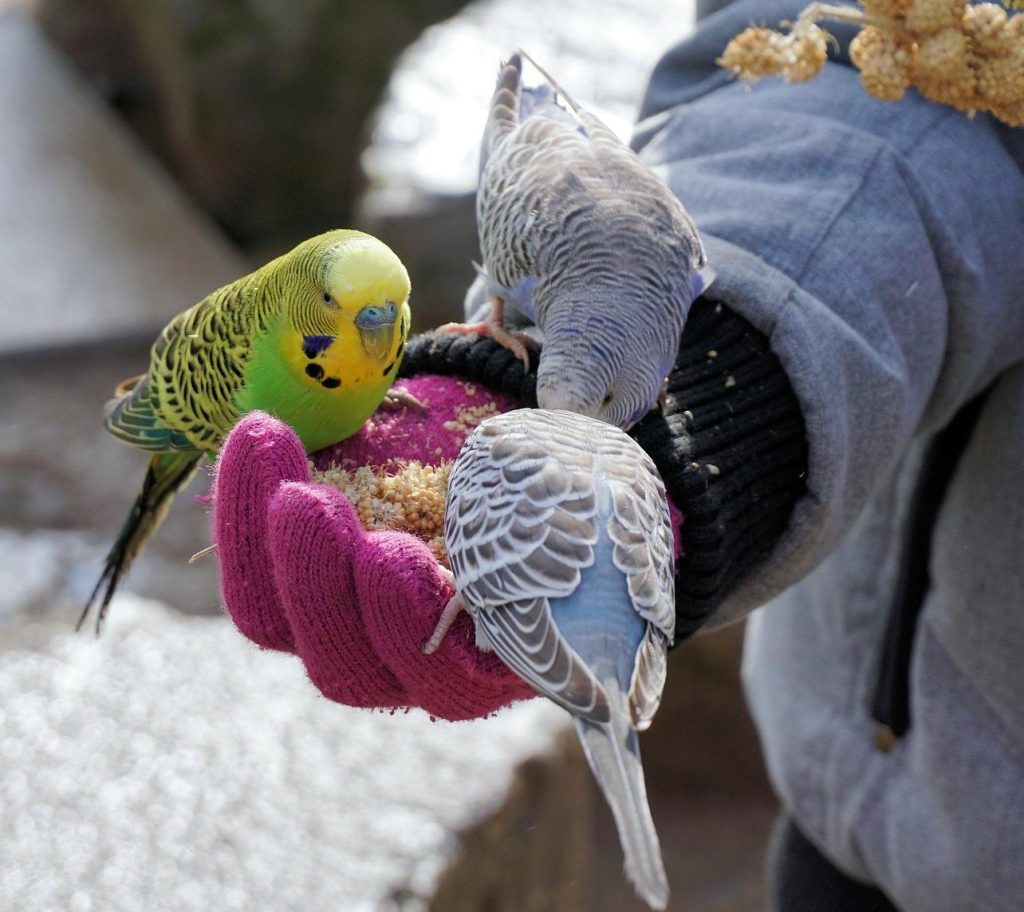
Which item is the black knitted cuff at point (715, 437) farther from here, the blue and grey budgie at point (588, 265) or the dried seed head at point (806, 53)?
the dried seed head at point (806, 53)

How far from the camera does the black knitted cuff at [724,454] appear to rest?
A: 1.20 m

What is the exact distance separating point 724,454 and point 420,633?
0.40 metres

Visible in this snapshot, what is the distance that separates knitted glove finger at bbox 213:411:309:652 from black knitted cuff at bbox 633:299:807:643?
386 millimetres

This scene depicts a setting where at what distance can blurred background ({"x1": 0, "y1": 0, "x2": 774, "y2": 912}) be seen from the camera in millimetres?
1952

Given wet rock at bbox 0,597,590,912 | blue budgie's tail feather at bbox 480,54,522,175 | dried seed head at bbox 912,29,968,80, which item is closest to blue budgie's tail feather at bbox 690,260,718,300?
dried seed head at bbox 912,29,968,80

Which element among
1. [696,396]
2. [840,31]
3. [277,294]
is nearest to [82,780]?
[277,294]

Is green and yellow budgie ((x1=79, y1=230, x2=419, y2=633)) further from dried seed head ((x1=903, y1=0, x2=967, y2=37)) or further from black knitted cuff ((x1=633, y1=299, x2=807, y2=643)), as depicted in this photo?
dried seed head ((x1=903, y1=0, x2=967, y2=37))

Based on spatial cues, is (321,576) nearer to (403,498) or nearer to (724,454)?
(403,498)

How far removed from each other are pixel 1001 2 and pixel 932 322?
355 millimetres

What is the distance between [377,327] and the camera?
122 centimetres

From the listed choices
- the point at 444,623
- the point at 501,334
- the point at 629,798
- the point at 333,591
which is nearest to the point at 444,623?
the point at 444,623

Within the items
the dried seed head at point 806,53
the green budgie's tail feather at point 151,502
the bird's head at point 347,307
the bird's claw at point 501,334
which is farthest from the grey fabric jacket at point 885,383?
the green budgie's tail feather at point 151,502

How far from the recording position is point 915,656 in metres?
1.63

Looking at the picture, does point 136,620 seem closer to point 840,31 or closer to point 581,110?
point 581,110
